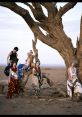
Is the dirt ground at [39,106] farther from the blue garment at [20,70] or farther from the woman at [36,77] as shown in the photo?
the blue garment at [20,70]

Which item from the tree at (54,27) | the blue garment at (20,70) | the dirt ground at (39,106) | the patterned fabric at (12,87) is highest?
the tree at (54,27)

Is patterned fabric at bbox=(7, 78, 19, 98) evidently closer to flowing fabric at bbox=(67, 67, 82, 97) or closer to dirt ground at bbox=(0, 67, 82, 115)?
dirt ground at bbox=(0, 67, 82, 115)

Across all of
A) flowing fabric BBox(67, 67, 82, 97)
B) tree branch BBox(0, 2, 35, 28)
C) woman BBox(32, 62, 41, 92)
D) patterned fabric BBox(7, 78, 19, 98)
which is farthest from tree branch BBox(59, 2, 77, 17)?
patterned fabric BBox(7, 78, 19, 98)

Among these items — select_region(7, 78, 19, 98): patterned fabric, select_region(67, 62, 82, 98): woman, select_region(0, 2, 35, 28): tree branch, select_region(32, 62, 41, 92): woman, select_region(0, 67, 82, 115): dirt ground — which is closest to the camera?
select_region(0, 67, 82, 115): dirt ground

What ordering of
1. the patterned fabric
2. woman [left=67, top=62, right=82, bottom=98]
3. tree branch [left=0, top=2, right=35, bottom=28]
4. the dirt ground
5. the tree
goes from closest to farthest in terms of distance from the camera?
the dirt ground, woman [left=67, top=62, right=82, bottom=98], the patterned fabric, tree branch [left=0, top=2, right=35, bottom=28], the tree

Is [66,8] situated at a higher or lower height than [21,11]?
higher

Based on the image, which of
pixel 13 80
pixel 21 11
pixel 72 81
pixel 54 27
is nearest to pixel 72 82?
pixel 72 81

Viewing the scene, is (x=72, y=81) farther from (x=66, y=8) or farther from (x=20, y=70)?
(x=66, y=8)

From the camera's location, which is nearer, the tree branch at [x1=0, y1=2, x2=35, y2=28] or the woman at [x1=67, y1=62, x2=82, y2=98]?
the woman at [x1=67, y1=62, x2=82, y2=98]

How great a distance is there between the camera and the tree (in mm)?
14930

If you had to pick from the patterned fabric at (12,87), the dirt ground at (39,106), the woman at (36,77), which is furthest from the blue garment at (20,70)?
the dirt ground at (39,106)

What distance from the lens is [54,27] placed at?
15.2 metres

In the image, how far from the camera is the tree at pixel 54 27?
49.0 ft

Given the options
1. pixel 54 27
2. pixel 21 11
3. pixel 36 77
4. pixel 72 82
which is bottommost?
pixel 72 82
